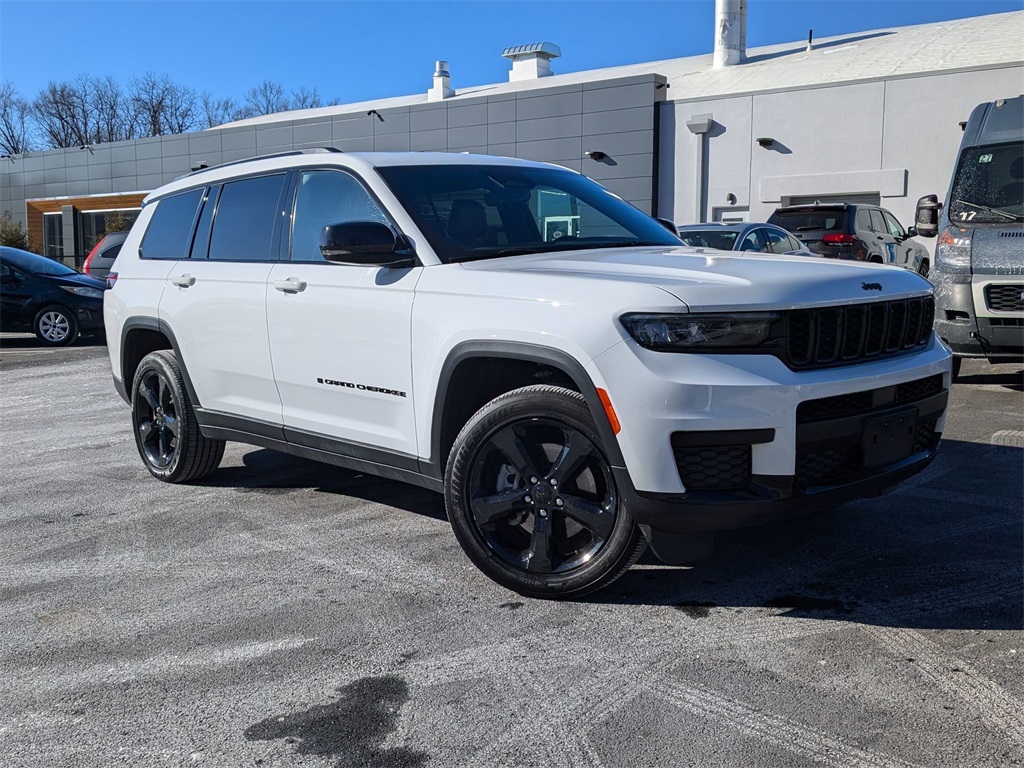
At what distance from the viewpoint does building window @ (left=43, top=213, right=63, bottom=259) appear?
40.4m

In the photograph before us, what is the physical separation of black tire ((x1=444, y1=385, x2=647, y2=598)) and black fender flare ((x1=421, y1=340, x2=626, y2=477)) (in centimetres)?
11

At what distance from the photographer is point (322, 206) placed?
4789 mm

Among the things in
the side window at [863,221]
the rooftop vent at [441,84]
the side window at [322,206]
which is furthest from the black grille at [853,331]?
the rooftop vent at [441,84]

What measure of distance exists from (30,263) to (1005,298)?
13.4 meters

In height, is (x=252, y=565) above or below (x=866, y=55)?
below

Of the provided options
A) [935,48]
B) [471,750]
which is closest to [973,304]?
[471,750]

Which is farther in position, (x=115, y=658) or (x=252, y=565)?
(x=252, y=565)

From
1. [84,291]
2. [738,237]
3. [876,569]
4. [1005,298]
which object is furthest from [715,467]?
[84,291]

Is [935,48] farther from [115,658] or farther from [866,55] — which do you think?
[115,658]

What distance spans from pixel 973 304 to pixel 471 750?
702 centimetres

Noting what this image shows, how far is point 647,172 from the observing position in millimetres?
24750

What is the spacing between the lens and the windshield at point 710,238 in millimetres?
11609

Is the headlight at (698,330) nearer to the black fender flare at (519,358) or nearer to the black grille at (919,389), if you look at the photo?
the black fender flare at (519,358)

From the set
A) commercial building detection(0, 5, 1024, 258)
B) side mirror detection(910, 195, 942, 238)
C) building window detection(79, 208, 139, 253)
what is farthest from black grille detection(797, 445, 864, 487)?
building window detection(79, 208, 139, 253)
